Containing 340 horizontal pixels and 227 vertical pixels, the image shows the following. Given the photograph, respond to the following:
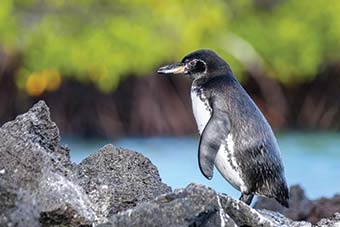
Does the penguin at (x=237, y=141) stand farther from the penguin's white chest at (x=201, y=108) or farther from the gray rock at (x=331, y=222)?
the gray rock at (x=331, y=222)

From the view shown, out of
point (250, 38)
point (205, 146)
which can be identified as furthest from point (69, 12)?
point (205, 146)

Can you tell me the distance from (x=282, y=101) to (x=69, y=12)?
3659 mm

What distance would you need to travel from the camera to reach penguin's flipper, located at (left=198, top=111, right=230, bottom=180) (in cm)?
347

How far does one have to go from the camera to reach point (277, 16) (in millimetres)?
20047

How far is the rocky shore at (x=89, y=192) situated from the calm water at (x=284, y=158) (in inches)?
172

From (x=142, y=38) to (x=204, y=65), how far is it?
45.0ft

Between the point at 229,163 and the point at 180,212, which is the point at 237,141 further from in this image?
the point at 180,212

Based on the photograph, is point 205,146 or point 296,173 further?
point 296,173

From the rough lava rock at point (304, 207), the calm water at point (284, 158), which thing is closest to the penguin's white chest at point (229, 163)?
the rough lava rock at point (304, 207)

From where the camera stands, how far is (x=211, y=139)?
11.5 feet

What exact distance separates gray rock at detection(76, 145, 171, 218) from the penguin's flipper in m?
0.36

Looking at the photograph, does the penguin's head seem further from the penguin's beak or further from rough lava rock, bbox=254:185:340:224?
rough lava rock, bbox=254:185:340:224

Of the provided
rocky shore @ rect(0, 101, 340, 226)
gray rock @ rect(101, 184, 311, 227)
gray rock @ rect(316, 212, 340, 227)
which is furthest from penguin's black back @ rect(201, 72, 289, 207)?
gray rock @ rect(101, 184, 311, 227)

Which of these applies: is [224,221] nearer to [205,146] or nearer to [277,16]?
[205,146]
